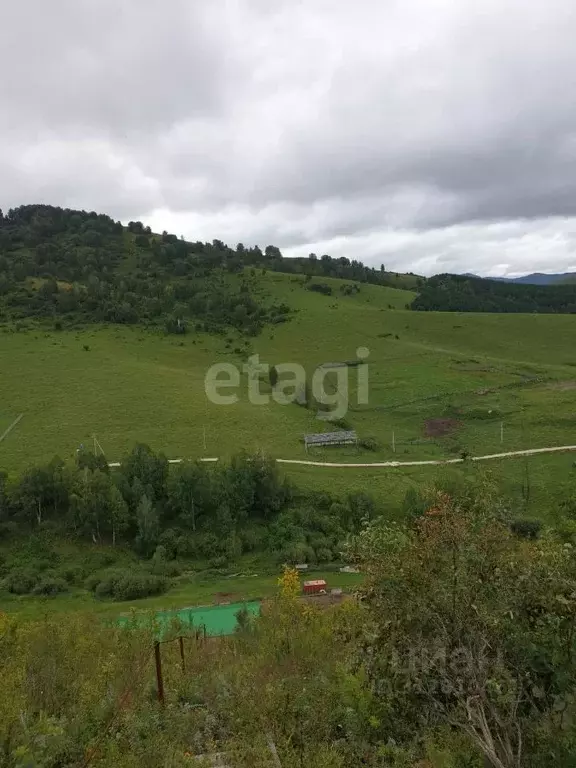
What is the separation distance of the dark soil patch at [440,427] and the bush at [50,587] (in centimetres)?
4442

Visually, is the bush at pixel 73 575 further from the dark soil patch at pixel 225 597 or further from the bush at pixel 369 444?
the bush at pixel 369 444

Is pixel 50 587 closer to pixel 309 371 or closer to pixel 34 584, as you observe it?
pixel 34 584

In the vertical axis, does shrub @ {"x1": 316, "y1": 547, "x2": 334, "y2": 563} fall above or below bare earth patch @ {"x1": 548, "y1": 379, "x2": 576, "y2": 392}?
below

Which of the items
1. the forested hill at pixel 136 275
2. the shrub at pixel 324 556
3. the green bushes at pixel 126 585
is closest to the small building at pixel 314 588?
the shrub at pixel 324 556

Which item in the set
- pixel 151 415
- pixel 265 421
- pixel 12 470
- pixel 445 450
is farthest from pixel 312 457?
pixel 12 470

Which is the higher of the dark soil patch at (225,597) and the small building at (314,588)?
the small building at (314,588)

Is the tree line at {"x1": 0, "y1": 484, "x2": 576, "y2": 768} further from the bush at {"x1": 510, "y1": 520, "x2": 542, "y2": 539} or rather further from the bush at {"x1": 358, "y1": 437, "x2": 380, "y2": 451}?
the bush at {"x1": 358, "y1": 437, "x2": 380, "y2": 451}

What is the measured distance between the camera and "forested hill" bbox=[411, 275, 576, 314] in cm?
14650

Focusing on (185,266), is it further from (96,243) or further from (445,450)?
(445,450)

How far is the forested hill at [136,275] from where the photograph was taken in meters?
116

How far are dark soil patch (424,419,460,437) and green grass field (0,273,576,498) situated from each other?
663 millimetres

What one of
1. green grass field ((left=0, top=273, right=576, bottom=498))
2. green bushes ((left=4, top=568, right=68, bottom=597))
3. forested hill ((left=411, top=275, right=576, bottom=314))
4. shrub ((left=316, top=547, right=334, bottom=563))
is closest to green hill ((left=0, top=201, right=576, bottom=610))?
shrub ((left=316, top=547, right=334, bottom=563))

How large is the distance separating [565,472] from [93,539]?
46620 mm

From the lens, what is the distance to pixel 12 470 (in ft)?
196
